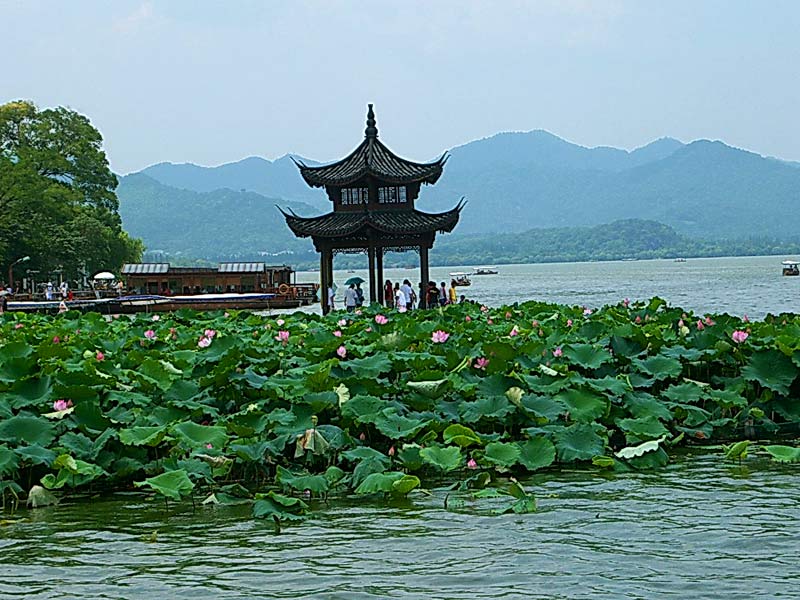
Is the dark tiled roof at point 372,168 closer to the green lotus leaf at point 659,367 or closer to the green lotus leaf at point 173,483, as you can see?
the green lotus leaf at point 659,367

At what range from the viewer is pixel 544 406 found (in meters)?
8.00

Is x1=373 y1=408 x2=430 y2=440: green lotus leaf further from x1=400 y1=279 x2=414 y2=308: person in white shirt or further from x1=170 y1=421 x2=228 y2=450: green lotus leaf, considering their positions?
x1=400 y1=279 x2=414 y2=308: person in white shirt

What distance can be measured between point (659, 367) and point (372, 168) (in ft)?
78.2

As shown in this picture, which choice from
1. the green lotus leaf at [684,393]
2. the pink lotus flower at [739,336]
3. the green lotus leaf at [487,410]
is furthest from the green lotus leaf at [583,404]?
the pink lotus flower at [739,336]

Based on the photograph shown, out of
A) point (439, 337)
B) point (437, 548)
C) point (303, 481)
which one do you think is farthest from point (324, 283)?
point (437, 548)

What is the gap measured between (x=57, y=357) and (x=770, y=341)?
6076 mm

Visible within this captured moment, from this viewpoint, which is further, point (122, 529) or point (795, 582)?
point (122, 529)

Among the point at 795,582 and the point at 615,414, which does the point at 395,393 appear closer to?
the point at 615,414

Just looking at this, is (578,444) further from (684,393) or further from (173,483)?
(173,483)

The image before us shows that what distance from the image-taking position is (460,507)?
6898 mm

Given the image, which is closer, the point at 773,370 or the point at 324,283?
the point at 773,370

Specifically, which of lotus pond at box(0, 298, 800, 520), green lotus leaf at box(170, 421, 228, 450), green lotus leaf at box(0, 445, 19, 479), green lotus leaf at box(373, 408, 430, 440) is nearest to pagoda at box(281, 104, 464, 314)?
lotus pond at box(0, 298, 800, 520)

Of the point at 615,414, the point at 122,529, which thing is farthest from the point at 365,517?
the point at 615,414

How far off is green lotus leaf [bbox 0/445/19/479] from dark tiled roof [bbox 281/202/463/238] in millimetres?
24070
